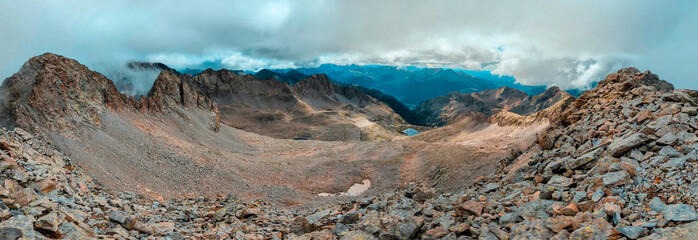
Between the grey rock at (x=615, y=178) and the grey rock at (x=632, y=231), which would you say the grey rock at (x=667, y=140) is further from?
the grey rock at (x=632, y=231)

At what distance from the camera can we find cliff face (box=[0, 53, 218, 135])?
3913 cm

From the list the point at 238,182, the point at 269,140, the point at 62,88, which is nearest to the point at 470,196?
the point at 238,182

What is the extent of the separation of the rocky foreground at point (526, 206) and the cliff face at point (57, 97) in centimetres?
2126

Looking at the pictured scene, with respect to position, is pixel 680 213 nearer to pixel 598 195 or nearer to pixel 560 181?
pixel 598 195

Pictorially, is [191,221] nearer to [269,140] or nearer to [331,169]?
[331,169]

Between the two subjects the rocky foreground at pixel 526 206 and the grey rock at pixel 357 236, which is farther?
the grey rock at pixel 357 236

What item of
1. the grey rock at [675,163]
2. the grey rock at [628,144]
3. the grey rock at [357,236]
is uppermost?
Result: the grey rock at [628,144]

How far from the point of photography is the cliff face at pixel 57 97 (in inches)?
1540

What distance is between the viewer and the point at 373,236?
643 inches

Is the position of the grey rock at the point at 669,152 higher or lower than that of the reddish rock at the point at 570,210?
higher

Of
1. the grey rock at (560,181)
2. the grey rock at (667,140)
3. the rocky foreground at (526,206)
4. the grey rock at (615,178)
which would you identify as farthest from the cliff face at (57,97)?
the grey rock at (667,140)

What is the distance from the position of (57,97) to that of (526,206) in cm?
5806

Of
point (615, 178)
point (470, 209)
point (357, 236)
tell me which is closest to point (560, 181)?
point (615, 178)

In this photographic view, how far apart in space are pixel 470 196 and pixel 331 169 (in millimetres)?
42931
